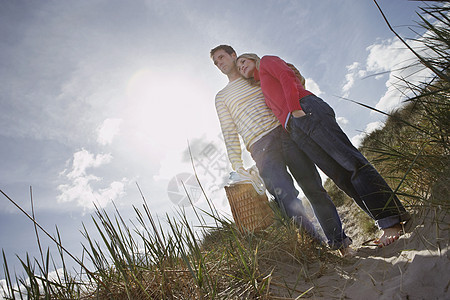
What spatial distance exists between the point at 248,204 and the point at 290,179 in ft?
1.89

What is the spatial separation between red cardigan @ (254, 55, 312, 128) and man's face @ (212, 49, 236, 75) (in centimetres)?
59

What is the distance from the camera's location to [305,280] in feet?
5.00

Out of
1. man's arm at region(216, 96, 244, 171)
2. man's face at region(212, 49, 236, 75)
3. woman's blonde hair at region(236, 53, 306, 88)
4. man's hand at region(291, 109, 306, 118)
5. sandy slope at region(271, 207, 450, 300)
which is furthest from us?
man's face at region(212, 49, 236, 75)

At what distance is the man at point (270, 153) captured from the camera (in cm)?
220

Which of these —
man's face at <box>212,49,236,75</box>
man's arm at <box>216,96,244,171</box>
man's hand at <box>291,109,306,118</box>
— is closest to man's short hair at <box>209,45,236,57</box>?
man's face at <box>212,49,236,75</box>

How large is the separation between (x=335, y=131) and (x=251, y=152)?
824mm

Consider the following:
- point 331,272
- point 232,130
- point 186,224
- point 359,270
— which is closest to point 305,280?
point 331,272

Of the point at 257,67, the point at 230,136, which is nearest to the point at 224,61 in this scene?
the point at 257,67

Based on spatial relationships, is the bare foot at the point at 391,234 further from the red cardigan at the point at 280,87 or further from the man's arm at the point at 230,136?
the man's arm at the point at 230,136

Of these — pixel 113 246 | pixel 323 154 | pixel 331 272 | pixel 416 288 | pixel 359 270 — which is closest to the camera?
pixel 416 288

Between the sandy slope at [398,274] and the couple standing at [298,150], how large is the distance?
296 millimetres

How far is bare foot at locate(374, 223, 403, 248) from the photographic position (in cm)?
177

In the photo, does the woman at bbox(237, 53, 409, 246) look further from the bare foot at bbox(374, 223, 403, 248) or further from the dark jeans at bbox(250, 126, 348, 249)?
the dark jeans at bbox(250, 126, 348, 249)

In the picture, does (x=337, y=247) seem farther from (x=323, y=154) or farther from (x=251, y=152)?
(x=251, y=152)
